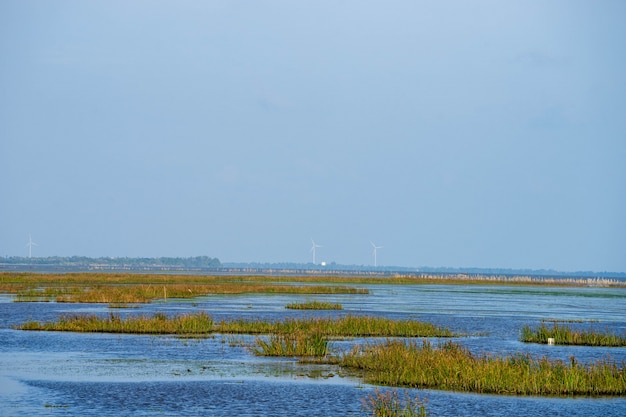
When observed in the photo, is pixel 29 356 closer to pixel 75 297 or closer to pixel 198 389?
pixel 198 389

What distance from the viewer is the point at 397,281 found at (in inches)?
6954

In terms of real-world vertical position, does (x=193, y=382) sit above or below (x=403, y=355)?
below

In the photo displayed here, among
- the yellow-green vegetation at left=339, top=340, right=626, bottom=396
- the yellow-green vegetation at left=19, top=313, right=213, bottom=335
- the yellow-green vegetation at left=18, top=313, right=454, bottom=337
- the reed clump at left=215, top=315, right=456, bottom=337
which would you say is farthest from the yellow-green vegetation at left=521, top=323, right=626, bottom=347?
the yellow-green vegetation at left=19, top=313, right=213, bottom=335

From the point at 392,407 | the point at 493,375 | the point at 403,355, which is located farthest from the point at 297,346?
the point at 392,407

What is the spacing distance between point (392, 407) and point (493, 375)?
635cm

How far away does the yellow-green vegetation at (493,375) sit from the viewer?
3009 cm

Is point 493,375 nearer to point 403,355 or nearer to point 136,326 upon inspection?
point 403,355

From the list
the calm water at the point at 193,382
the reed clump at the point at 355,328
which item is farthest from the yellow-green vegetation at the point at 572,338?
the reed clump at the point at 355,328

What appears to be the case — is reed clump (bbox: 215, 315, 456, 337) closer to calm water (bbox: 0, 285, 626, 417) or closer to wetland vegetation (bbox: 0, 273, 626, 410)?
wetland vegetation (bbox: 0, 273, 626, 410)

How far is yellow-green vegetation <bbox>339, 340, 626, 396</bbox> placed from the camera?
98.7ft

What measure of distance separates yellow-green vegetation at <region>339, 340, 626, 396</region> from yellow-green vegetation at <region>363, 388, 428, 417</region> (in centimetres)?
293

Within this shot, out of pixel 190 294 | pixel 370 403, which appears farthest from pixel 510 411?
pixel 190 294

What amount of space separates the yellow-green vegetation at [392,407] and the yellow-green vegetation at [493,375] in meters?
2.93

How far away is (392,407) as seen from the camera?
2508cm
